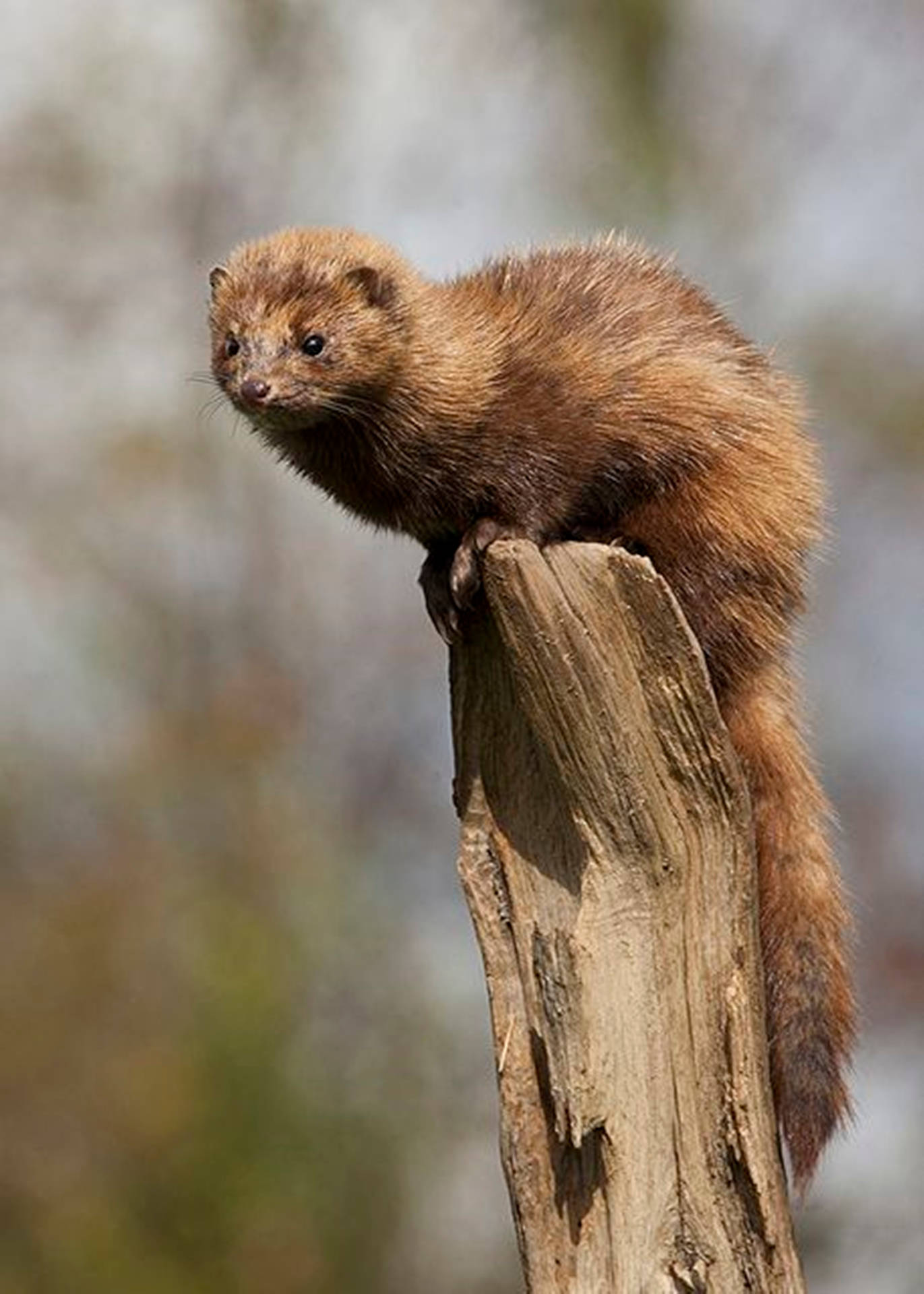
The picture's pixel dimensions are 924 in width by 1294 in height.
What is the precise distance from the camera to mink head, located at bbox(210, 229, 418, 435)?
5801mm

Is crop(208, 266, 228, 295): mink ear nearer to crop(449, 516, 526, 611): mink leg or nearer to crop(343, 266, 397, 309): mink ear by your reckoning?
crop(343, 266, 397, 309): mink ear

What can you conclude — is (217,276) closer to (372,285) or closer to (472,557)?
(372,285)

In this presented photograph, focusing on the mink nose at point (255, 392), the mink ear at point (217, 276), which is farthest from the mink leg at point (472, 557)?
the mink ear at point (217, 276)

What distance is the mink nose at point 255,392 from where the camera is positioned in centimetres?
572

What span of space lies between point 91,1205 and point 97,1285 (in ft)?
1.34

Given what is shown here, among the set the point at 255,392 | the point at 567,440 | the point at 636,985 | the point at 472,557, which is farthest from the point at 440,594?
the point at 636,985

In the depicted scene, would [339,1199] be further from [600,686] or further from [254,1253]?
[600,686]

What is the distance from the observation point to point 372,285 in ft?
19.6

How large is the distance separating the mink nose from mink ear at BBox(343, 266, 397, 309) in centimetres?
39

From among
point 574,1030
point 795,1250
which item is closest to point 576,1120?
point 574,1030

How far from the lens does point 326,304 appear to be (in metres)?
5.89

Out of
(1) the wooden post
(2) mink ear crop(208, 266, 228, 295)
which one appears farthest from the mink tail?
(2) mink ear crop(208, 266, 228, 295)

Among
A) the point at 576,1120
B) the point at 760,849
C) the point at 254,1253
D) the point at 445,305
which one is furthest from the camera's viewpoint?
the point at 254,1253

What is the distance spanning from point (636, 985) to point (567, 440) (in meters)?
1.27
